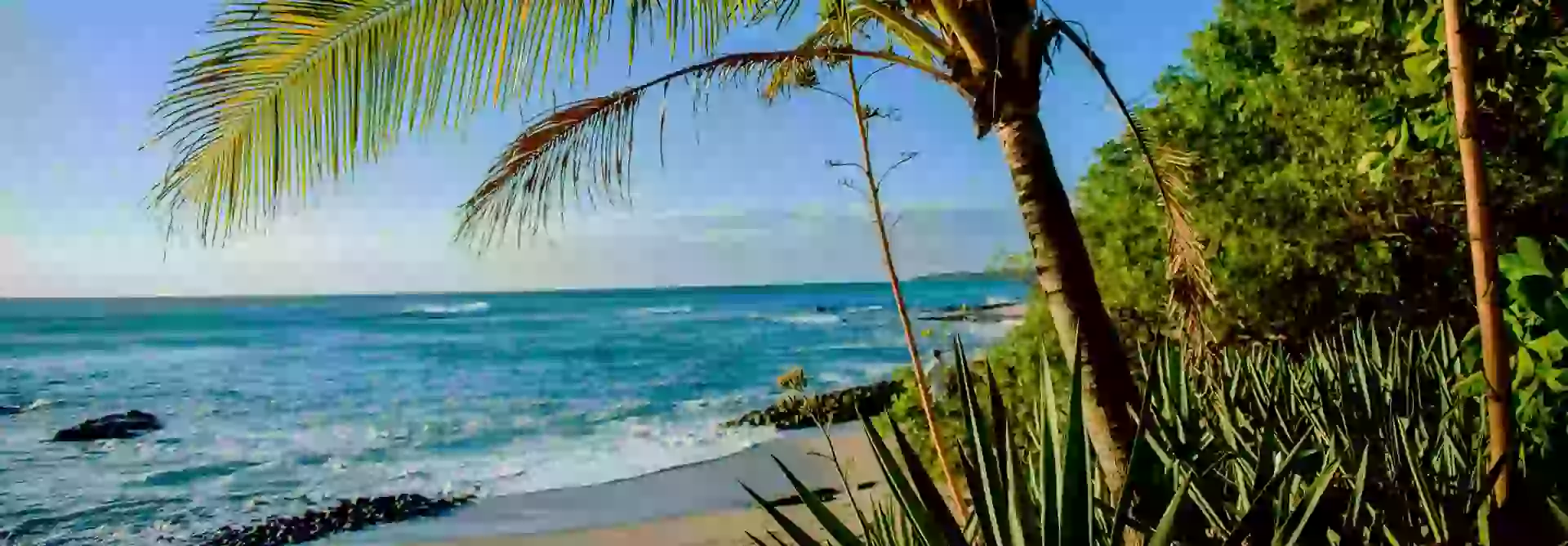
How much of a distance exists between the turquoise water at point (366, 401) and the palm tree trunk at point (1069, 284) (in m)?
4.97

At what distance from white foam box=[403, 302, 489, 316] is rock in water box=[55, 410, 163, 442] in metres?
39.2

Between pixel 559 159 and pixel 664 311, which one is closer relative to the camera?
pixel 559 159

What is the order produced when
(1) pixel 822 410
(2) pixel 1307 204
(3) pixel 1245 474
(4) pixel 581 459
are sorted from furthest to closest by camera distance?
(1) pixel 822 410
(4) pixel 581 459
(2) pixel 1307 204
(3) pixel 1245 474

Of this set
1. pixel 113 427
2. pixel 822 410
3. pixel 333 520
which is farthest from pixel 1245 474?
pixel 113 427

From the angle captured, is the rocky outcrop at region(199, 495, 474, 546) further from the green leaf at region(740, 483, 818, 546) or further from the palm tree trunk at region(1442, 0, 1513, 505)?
the palm tree trunk at region(1442, 0, 1513, 505)

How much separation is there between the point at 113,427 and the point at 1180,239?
20480 mm

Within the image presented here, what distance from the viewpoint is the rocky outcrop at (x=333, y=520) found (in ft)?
38.0

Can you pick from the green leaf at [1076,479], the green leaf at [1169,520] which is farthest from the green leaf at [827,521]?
the green leaf at [1169,520]

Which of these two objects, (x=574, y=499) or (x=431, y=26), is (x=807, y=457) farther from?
(x=431, y=26)

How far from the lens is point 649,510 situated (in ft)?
36.8

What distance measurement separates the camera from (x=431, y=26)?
2.98 m

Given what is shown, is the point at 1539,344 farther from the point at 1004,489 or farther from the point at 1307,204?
the point at 1307,204

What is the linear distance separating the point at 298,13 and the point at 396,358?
34.0 meters

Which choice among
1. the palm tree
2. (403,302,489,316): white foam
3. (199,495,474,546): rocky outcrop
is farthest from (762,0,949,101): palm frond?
(403,302,489,316): white foam
